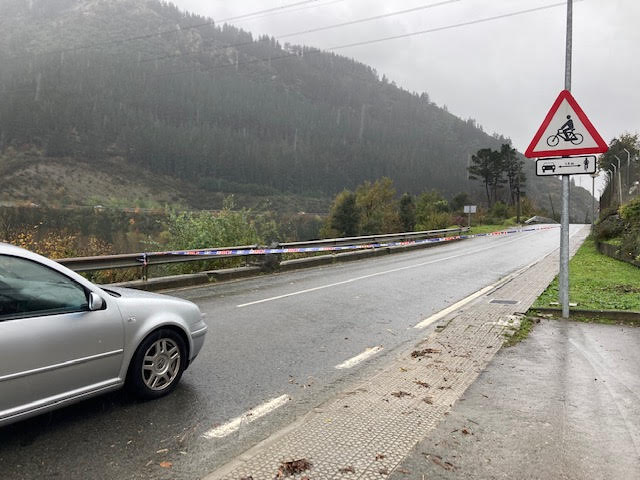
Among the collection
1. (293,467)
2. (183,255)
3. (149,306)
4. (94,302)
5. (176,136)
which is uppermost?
(176,136)

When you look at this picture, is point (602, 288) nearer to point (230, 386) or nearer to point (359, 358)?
point (359, 358)

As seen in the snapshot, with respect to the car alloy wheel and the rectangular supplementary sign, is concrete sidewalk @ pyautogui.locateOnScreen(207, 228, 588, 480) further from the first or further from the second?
the rectangular supplementary sign

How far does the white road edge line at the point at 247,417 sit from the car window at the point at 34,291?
136 cm

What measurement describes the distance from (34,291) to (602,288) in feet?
33.8

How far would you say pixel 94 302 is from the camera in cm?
371

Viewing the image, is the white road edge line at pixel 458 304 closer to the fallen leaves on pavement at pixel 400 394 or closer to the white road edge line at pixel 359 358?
the white road edge line at pixel 359 358

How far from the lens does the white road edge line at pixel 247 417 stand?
3605 millimetres

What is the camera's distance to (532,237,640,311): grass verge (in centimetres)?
814

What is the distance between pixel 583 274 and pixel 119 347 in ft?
40.6

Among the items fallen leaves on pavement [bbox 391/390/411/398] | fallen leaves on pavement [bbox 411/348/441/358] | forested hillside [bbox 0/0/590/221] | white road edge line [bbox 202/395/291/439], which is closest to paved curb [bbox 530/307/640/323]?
fallen leaves on pavement [bbox 411/348/441/358]

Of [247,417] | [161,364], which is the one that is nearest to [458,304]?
[247,417]

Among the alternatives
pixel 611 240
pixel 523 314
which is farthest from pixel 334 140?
pixel 523 314

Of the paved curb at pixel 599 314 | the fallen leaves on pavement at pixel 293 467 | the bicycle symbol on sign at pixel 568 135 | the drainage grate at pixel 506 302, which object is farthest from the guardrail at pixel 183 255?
the bicycle symbol on sign at pixel 568 135

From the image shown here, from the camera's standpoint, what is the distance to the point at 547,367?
17.1 ft
